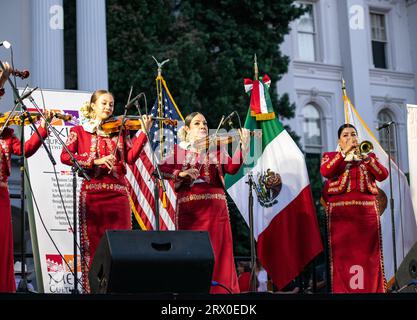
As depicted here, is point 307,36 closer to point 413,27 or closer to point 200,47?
point 413,27

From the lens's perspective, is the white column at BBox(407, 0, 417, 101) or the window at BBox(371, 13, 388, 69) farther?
the white column at BBox(407, 0, 417, 101)

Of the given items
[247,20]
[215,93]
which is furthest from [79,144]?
[247,20]

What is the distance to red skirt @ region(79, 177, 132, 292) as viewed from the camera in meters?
6.68

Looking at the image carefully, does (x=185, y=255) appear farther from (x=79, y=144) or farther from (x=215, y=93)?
(x=215, y=93)

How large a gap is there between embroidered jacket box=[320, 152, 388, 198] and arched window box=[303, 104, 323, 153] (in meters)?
15.5

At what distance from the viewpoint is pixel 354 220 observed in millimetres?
7715

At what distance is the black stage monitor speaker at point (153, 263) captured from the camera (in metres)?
4.82

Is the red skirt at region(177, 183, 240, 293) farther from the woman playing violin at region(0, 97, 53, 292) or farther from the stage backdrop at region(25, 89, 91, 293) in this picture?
the woman playing violin at region(0, 97, 53, 292)

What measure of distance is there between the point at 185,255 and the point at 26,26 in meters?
10.9

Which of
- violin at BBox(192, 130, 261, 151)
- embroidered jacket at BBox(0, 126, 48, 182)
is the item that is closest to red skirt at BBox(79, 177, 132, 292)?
embroidered jacket at BBox(0, 126, 48, 182)

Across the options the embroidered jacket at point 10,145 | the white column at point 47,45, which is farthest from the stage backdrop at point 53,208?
the white column at point 47,45

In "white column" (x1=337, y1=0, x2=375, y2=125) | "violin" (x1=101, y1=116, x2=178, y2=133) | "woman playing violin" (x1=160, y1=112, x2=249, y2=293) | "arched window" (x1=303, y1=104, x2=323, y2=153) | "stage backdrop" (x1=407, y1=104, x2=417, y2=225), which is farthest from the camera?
"white column" (x1=337, y1=0, x2=375, y2=125)

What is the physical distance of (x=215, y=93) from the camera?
1694 centimetres

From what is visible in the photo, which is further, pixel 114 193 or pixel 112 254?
pixel 114 193
